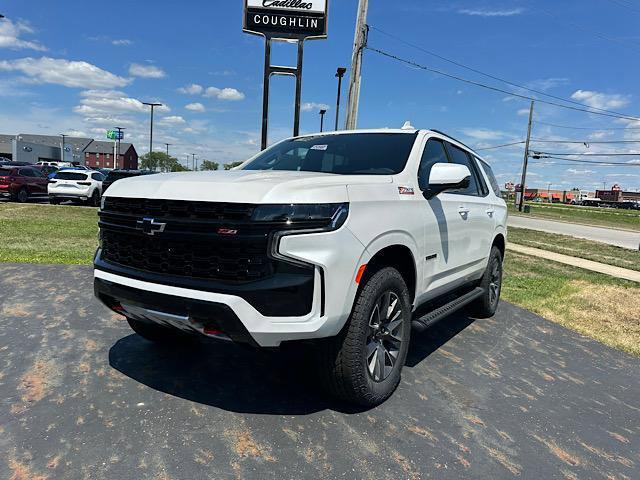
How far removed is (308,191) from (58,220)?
1261cm

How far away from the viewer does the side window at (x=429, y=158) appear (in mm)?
3662

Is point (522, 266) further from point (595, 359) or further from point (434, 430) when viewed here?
point (434, 430)

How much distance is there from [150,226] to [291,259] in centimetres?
88

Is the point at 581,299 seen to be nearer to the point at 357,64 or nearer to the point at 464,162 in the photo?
the point at 464,162

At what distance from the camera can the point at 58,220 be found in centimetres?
1305

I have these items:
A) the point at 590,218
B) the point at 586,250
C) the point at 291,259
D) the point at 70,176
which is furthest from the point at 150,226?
the point at 590,218

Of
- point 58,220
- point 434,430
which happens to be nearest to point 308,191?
point 434,430

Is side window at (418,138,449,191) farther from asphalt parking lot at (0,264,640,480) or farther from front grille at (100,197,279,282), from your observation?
front grille at (100,197,279,282)

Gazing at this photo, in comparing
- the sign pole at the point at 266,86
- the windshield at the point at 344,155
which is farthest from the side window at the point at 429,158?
the sign pole at the point at 266,86

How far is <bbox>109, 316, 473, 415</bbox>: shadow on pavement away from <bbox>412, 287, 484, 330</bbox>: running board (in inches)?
18.6

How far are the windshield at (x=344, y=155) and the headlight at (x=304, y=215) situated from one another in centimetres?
101

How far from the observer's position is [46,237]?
9.70 metres

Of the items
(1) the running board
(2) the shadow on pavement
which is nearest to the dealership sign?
(1) the running board

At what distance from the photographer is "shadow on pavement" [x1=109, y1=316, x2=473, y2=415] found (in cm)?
304
